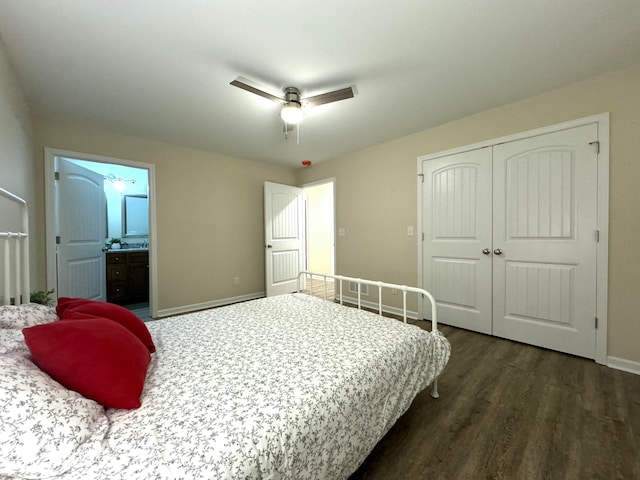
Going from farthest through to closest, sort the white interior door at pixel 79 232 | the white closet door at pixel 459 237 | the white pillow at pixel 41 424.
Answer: the white interior door at pixel 79 232, the white closet door at pixel 459 237, the white pillow at pixel 41 424

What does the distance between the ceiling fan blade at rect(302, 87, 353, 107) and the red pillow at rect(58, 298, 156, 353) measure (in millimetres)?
1828

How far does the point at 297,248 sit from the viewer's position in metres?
4.55

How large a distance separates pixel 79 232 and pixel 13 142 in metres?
1.50

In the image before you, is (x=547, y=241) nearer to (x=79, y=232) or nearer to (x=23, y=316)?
(x=23, y=316)

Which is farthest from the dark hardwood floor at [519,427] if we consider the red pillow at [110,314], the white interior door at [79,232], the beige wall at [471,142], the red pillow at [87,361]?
the white interior door at [79,232]

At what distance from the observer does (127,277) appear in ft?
13.1

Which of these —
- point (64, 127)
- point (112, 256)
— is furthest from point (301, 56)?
point (112, 256)

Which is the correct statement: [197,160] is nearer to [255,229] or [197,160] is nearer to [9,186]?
[255,229]

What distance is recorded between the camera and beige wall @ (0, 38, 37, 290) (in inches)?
64.9

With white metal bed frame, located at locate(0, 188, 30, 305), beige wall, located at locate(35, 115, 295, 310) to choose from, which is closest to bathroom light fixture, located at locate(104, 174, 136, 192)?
beige wall, located at locate(35, 115, 295, 310)

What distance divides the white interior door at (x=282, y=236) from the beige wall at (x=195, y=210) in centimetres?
22

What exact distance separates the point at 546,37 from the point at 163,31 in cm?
234

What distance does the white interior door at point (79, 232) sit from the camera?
9.28ft

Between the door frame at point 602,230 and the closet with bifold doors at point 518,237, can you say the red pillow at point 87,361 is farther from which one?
the door frame at point 602,230
